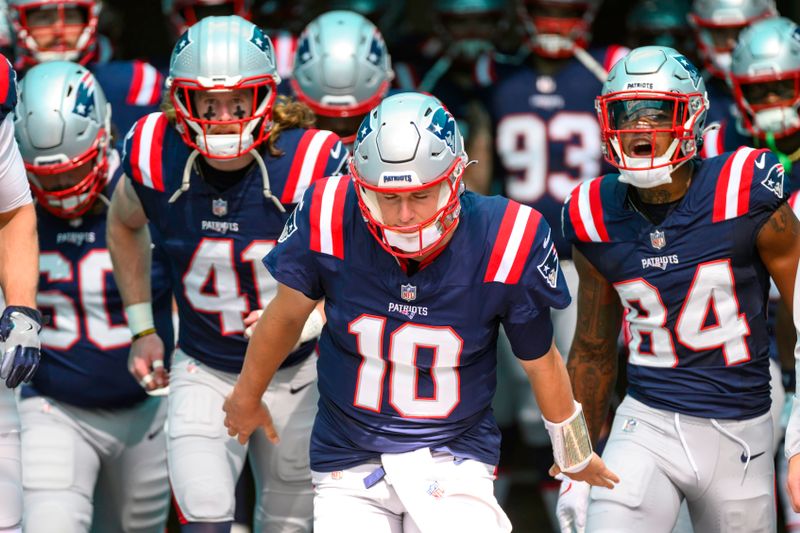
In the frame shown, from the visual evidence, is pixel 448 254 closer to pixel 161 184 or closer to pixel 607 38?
pixel 161 184

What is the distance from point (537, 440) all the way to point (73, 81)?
2377 mm

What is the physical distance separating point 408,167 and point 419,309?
0.37 meters

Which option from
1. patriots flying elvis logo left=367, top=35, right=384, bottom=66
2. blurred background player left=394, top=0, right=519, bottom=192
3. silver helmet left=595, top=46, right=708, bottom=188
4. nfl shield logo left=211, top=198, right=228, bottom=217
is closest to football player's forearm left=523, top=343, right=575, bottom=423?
silver helmet left=595, top=46, right=708, bottom=188

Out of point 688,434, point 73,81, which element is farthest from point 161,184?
point 688,434

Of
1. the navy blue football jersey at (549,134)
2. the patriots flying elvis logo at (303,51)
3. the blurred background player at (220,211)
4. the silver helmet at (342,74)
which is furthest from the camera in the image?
the navy blue football jersey at (549,134)

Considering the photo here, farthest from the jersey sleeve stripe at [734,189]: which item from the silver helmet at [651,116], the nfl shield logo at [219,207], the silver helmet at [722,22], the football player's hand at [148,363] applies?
the silver helmet at [722,22]

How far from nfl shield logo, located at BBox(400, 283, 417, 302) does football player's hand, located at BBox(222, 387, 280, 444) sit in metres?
0.54

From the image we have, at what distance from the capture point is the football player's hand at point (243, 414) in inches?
158

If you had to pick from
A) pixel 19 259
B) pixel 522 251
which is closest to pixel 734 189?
pixel 522 251

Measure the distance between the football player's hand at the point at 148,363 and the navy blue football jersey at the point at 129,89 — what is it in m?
1.38

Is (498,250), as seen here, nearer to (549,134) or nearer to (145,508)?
(145,508)

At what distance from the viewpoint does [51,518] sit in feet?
15.1

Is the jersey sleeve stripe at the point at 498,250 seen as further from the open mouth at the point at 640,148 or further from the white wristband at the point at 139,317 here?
the white wristband at the point at 139,317

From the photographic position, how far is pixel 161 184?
4.52m
